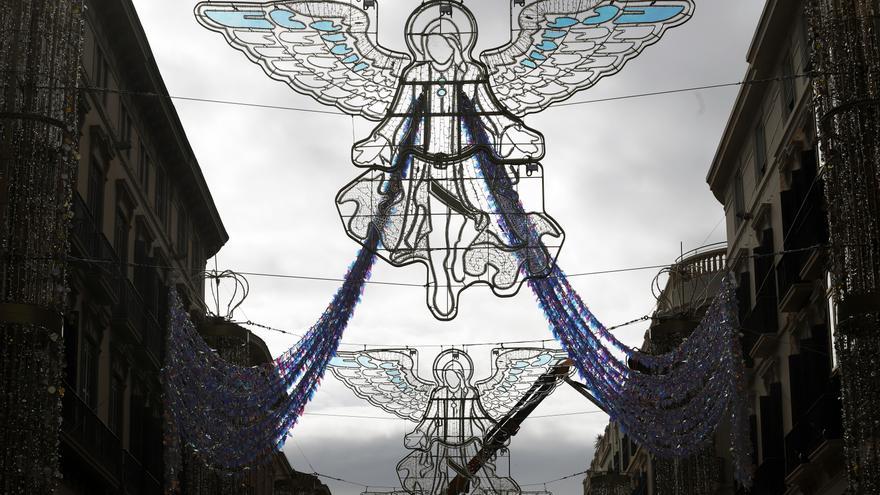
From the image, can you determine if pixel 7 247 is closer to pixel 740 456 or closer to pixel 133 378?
pixel 740 456

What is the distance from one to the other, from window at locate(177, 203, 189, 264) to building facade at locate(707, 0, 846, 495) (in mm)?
13806

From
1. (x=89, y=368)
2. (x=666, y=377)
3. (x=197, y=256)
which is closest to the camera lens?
(x=666, y=377)

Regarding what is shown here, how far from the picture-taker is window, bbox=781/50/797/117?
32.9 meters

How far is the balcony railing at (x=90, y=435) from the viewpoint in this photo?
86.7 ft

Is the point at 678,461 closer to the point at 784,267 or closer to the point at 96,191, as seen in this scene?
the point at 784,267

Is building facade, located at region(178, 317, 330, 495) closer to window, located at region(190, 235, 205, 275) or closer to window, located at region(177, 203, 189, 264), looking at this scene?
window, located at region(177, 203, 189, 264)

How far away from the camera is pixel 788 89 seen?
3325 centimetres

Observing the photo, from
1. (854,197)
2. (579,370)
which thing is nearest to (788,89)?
(579,370)

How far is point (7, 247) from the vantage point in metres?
16.0

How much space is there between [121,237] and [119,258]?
116 cm

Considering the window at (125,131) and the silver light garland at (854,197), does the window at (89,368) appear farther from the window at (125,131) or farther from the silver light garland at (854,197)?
the silver light garland at (854,197)

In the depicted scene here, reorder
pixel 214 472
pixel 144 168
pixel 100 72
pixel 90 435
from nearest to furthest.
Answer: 1. pixel 90 435
2. pixel 100 72
3. pixel 214 472
4. pixel 144 168

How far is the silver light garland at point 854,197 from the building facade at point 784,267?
10.4 m

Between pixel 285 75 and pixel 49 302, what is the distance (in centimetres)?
498
